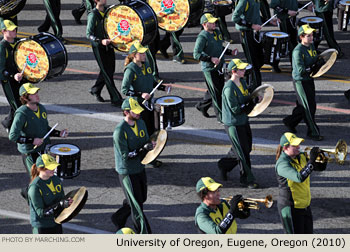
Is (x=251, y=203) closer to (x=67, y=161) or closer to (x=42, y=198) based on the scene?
(x=42, y=198)

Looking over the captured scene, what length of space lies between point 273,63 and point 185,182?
15.1ft

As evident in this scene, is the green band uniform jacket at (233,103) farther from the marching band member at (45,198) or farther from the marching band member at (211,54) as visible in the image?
the marching band member at (45,198)

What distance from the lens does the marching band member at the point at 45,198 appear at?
40.6ft

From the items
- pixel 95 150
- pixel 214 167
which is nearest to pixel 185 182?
pixel 214 167

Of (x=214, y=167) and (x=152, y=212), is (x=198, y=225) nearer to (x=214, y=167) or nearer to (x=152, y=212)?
(x=152, y=212)

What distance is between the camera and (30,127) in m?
14.2

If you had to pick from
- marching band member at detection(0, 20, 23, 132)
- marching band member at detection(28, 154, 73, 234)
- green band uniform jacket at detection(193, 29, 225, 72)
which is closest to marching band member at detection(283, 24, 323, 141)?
green band uniform jacket at detection(193, 29, 225, 72)

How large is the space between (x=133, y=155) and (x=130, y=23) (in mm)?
4872

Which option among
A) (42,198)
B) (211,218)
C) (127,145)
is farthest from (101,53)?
(211,218)

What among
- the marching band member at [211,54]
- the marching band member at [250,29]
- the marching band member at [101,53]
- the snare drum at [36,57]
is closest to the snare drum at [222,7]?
the marching band member at [250,29]

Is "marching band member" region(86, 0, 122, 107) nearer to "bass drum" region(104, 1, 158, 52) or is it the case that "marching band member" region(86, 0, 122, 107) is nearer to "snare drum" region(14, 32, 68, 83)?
"bass drum" region(104, 1, 158, 52)

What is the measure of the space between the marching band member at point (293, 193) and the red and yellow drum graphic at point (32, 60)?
5.48 metres

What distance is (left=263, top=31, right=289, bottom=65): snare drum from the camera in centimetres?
1892

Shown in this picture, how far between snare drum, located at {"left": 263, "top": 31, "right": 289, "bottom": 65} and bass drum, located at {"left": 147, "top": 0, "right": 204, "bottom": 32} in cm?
159
